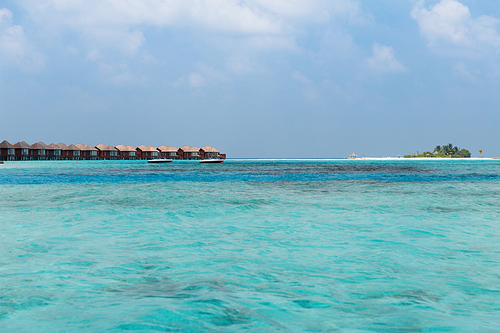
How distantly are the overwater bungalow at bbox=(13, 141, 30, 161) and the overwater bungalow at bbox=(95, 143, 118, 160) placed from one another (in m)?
18.2

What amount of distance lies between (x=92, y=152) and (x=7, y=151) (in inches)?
832

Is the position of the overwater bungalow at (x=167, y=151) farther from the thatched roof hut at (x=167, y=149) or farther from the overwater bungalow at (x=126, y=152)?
the overwater bungalow at (x=126, y=152)

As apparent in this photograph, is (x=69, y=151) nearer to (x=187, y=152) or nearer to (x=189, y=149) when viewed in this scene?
(x=187, y=152)

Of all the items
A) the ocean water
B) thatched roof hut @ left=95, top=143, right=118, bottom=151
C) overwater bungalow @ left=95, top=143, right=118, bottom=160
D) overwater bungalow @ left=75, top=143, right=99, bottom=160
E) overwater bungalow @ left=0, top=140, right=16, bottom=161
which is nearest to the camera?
the ocean water

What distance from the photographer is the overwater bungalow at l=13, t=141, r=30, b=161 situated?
87.1 meters

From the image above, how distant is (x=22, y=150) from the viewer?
290 ft

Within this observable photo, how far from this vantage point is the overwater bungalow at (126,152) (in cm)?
10762

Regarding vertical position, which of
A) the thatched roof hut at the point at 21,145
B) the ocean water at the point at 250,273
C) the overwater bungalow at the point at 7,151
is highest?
the thatched roof hut at the point at 21,145

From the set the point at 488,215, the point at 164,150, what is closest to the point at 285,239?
the point at 488,215

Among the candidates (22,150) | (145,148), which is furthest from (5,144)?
(145,148)

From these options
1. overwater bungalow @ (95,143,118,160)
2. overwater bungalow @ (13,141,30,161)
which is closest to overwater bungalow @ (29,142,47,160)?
overwater bungalow @ (13,141,30,161)

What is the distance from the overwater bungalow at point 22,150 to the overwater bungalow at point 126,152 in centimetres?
2364

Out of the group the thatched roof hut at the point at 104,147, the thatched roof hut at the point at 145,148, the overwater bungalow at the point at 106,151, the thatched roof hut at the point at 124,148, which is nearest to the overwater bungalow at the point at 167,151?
the thatched roof hut at the point at 145,148

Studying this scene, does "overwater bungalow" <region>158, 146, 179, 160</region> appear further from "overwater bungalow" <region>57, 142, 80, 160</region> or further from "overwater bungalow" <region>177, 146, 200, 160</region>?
"overwater bungalow" <region>57, 142, 80, 160</region>
